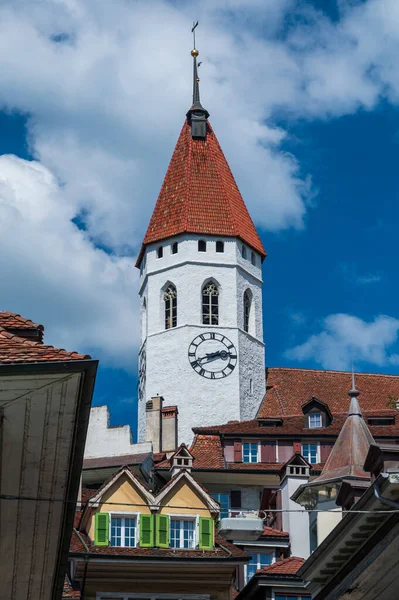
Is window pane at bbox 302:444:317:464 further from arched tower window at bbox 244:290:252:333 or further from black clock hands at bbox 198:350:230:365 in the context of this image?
arched tower window at bbox 244:290:252:333

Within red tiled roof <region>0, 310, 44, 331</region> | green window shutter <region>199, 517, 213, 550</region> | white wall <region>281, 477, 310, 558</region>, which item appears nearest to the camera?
red tiled roof <region>0, 310, 44, 331</region>

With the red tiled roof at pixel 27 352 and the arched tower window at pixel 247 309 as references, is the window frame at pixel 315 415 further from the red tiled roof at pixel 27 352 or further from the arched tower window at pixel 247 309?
the red tiled roof at pixel 27 352

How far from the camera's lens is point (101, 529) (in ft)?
98.9

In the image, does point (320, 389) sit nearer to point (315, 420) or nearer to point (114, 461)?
point (315, 420)

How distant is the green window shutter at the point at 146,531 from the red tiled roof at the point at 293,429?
989 inches

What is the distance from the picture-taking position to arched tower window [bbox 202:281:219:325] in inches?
2667

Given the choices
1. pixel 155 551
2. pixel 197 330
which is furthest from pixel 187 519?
pixel 197 330

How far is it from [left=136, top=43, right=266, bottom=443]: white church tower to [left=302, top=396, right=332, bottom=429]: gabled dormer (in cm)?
651

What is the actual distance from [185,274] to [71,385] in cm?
5687

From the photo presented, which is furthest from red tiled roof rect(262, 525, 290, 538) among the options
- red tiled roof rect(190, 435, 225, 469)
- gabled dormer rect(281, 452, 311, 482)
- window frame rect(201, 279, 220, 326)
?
window frame rect(201, 279, 220, 326)

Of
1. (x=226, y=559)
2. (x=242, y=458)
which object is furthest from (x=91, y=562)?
(x=242, y=458)

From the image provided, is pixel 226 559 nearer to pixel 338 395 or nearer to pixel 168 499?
pixel 168 499

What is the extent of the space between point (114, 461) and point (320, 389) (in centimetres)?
1804

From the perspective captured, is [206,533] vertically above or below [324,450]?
below
